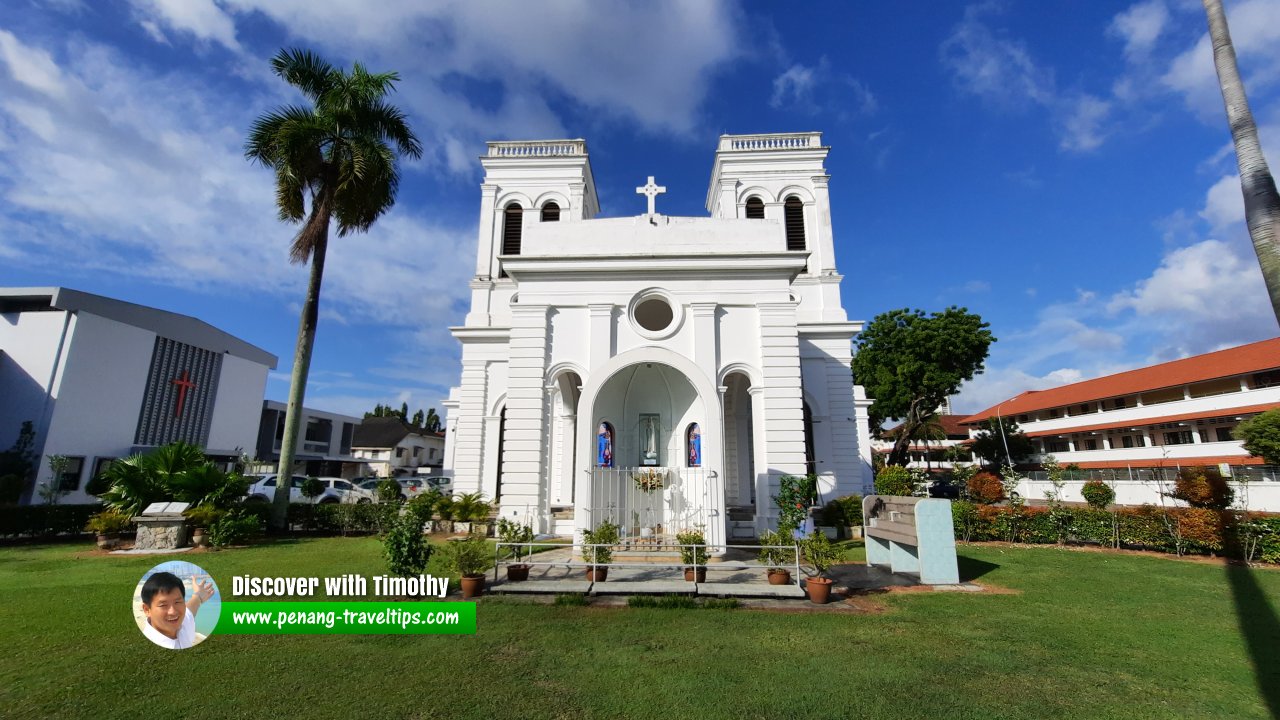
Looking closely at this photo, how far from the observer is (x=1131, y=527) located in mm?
13172

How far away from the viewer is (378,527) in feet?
52.3

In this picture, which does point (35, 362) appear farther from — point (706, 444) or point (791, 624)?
point (791, 624)

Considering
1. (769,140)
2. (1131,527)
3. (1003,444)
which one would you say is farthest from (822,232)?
(1003,444)

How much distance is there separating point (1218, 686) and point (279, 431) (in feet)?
192

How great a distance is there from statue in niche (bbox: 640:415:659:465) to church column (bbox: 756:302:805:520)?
3921 millimetres

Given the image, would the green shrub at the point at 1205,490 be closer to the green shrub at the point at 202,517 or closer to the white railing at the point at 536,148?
the white railing at the point at 536,148

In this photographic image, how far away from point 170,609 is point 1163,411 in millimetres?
45575

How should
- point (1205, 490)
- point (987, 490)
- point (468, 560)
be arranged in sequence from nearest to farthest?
1. point (468, 560)
2. point (1205, 490)
3. point (987, 490)

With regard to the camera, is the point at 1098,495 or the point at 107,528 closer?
the point at 107,528

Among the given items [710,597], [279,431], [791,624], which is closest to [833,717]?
[791,624]

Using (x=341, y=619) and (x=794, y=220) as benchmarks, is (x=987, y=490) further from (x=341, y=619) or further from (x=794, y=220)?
(x=341, y=619)

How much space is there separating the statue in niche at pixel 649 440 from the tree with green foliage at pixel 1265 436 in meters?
26.0

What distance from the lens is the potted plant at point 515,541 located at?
354 inches

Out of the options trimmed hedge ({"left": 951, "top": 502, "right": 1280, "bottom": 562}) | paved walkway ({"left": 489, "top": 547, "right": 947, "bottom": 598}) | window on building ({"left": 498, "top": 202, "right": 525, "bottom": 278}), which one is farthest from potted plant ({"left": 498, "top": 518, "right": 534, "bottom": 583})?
window on building ({"left": 498, "top": 202, "right": 525, "bottom": 278})
